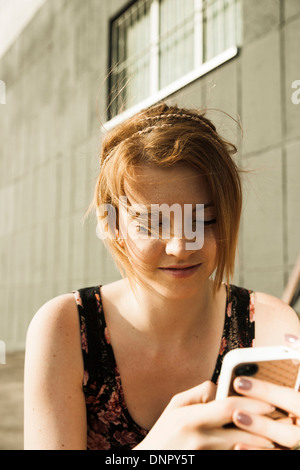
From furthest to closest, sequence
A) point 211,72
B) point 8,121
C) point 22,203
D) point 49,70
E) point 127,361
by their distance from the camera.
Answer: point 8,121 → point 22,203 → point 49,70 → point 211,72 → point 127,361

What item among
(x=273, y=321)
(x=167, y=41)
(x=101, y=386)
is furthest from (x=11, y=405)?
(x=167, y=41)

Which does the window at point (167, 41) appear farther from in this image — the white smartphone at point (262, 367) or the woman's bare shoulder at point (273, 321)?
the white smartphone at point (262, 367)

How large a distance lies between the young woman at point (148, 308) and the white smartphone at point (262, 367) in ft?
0.48

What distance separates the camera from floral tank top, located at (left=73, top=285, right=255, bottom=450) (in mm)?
1100

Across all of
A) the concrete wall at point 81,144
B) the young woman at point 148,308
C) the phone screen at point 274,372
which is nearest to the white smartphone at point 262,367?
the phone screen at point 274,372

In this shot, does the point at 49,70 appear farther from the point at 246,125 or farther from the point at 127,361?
the point at 127,361

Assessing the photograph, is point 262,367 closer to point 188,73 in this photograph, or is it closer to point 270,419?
point 270,419

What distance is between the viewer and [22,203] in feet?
20.9

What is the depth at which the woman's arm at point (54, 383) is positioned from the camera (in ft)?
3.15

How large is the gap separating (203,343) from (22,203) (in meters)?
5.53

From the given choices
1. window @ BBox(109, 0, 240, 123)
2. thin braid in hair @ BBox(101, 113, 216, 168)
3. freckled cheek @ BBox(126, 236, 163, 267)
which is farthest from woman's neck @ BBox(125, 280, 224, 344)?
window @ BBox(109, 0, 240, 123)

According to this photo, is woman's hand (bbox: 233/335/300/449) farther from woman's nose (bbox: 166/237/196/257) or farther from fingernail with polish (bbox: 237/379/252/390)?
woman's nose (bbox: 166/237/196/257)

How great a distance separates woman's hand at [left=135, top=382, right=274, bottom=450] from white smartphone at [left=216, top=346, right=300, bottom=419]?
0.08 feet

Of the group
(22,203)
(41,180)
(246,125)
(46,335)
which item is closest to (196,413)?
(46,335)
